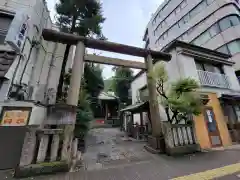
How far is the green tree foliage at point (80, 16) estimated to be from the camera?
6633 millimetres

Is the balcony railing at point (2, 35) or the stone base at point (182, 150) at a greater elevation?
the balcony railing at point (2, 35)

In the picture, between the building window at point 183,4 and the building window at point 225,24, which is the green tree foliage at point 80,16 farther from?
the building window at point 183,4

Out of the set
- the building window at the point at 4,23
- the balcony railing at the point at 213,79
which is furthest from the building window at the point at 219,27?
the building window at the point at 4,23

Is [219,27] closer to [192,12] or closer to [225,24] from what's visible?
[225,24]

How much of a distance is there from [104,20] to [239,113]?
10.6m

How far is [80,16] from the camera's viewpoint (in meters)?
7.05

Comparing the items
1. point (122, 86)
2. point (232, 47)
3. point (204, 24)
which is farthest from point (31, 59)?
point (204, 24)

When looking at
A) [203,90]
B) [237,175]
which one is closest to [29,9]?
[237,175]

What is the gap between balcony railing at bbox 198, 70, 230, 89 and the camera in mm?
6851

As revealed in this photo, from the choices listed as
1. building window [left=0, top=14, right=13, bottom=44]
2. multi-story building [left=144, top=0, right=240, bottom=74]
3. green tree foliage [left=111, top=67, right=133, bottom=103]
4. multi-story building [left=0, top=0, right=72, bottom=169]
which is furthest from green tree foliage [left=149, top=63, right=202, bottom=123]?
green tree foliage [left=111, top=67, right=133, bottom=103]

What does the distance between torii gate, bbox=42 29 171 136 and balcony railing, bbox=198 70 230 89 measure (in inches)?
108

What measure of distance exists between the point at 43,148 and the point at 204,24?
19235mm

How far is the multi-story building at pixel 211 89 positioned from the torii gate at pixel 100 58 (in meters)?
1.56

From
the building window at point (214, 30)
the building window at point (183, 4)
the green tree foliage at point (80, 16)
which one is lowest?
the green tree foliage at point (80, 16)
